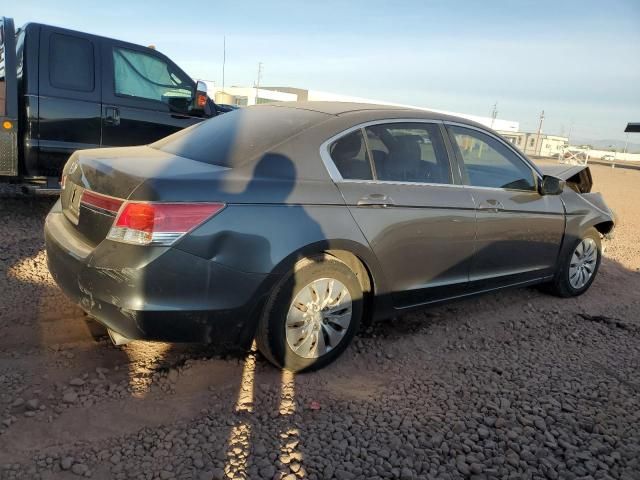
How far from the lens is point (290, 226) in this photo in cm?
305

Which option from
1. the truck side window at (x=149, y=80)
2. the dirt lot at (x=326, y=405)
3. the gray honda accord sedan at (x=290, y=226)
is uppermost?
the truck side window at (x=149, y=80)

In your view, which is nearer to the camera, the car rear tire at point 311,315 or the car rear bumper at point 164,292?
the car rear bumper at point 164,292

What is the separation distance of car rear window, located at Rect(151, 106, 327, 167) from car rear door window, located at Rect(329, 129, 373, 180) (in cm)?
24

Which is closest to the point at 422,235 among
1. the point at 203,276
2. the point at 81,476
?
the point at 203,276

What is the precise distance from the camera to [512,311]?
488 cm

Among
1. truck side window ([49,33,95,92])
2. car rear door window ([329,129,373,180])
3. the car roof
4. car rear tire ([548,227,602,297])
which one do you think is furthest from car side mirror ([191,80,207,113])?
car rear tire ([548,227,602,297])

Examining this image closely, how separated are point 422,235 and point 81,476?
2423 millimetres

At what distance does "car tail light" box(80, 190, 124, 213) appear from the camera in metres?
2.88

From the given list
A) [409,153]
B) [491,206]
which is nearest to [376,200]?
[409,153]

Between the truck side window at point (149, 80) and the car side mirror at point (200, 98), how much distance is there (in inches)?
3.2

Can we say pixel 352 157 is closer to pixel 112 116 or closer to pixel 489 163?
pixel 489 163

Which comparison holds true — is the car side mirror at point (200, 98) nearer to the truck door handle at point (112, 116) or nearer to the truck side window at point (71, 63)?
the truck door handle at point (112, 116)

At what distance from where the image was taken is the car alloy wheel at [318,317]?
10.6 feet

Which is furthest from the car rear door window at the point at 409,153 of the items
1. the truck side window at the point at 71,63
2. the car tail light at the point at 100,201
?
the truck side window at the point at 71,63
